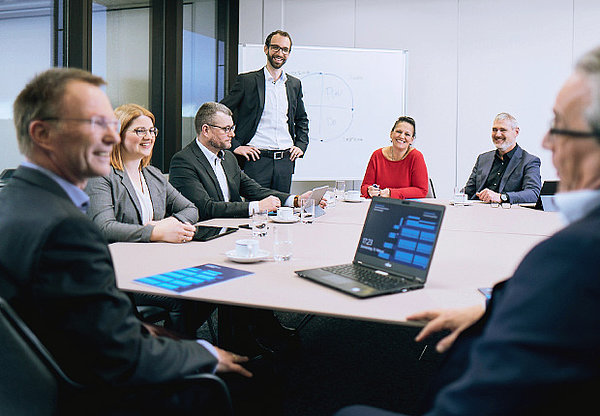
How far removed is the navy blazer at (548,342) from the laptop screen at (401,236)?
88 centimetres

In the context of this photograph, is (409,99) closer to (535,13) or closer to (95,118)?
(535,13)

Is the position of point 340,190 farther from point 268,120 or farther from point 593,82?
point 593,82

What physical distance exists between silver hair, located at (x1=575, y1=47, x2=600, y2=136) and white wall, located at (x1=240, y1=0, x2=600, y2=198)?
18.3 feet

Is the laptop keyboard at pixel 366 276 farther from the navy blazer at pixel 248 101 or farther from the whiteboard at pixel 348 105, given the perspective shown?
the whiteboard at pixel 348 105

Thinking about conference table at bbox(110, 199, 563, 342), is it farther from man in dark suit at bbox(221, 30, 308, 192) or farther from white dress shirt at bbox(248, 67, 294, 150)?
white dress shirt at bbox(248, 67, 294, 150)

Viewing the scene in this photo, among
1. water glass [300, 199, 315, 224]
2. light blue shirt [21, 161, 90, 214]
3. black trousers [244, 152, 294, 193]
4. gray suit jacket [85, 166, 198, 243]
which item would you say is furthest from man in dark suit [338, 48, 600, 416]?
black trousers [244, 152, 294, 193]

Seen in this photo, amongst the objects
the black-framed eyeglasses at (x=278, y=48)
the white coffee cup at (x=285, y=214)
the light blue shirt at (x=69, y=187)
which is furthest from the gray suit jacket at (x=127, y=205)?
the black-framed eyeglasses at (x=278, y=48)

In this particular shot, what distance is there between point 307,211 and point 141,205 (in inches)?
34.4

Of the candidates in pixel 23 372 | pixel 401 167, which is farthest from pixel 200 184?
pixel 23 372

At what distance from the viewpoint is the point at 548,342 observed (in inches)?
29.7

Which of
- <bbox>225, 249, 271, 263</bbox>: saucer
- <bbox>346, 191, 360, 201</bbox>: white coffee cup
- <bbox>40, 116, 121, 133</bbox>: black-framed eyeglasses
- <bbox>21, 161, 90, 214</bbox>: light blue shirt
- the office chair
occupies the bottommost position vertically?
the office chair

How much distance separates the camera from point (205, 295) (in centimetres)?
157

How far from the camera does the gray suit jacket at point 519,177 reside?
442cm

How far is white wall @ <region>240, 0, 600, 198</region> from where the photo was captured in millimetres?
6016
